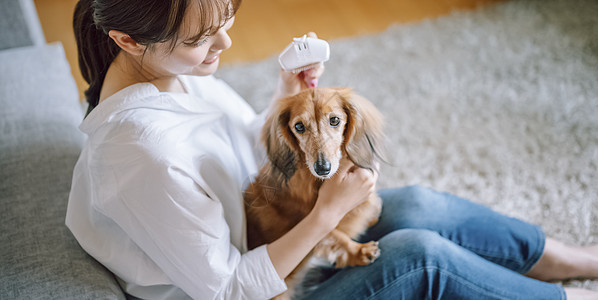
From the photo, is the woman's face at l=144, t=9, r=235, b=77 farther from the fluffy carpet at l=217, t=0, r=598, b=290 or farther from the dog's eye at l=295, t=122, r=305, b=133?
the fluffy carpet at l=217, t=0, r=598, b=290

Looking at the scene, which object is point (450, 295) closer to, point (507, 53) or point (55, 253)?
point (55, 253)

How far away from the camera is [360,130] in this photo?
1.16 m

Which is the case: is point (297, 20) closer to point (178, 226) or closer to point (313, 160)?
point (313, 160)

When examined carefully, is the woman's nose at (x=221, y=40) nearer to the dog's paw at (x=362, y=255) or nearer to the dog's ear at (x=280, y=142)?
the dog's ear at (x=280, y=142)

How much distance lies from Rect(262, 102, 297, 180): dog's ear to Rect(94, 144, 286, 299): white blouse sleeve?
195 millimetres

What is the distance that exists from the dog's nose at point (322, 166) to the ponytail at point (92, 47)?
58 cm

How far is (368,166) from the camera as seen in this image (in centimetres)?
119

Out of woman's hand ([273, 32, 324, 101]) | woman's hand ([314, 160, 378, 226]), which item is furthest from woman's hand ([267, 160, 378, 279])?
woman's hand ([273, 32, 324, 101])

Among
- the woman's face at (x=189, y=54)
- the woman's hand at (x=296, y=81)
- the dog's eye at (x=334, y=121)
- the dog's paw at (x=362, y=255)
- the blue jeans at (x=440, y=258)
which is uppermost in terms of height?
the woman's face at (x=189, y=54)

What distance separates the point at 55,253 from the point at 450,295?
1.00 meters

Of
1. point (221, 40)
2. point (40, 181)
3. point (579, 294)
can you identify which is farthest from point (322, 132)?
point (579, 294)

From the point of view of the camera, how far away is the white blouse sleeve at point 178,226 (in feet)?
3.25

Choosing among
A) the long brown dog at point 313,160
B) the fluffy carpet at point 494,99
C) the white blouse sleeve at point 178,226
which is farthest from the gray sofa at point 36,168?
the fluffy carpet at point 494,99

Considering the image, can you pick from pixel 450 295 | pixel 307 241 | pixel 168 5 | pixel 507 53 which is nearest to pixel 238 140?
pixel 307 241
